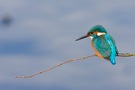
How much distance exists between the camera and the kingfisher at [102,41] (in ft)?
14.7

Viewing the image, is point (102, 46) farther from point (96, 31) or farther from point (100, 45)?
point (96, 31)

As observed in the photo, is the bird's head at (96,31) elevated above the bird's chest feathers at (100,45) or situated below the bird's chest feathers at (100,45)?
above

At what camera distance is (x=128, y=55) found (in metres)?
2.54

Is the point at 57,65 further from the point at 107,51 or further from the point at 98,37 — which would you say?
the point at 98,37

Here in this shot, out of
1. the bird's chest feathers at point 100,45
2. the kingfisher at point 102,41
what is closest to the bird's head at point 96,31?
the kingfisher at point 102,41

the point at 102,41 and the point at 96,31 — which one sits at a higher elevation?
the point at 96,31

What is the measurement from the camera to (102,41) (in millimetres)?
4910

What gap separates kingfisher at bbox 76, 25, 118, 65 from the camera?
14.7 feet

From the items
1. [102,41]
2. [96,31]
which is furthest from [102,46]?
[96,31]

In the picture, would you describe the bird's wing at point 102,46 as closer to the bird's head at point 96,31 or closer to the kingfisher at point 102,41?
the kingfisher at point 102,41

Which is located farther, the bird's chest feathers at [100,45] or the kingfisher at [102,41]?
the bird's chest feathers at [100,45]

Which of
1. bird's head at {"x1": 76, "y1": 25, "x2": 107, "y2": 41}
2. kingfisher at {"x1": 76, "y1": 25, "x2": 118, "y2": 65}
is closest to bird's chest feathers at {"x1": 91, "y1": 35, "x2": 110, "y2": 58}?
kingfisher at {"x1": 76, "y1": 25, "x2": 118, "y2": 65}

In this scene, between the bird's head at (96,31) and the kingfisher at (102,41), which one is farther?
the bird's head at (96,31)

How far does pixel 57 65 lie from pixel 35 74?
0.72 feet
